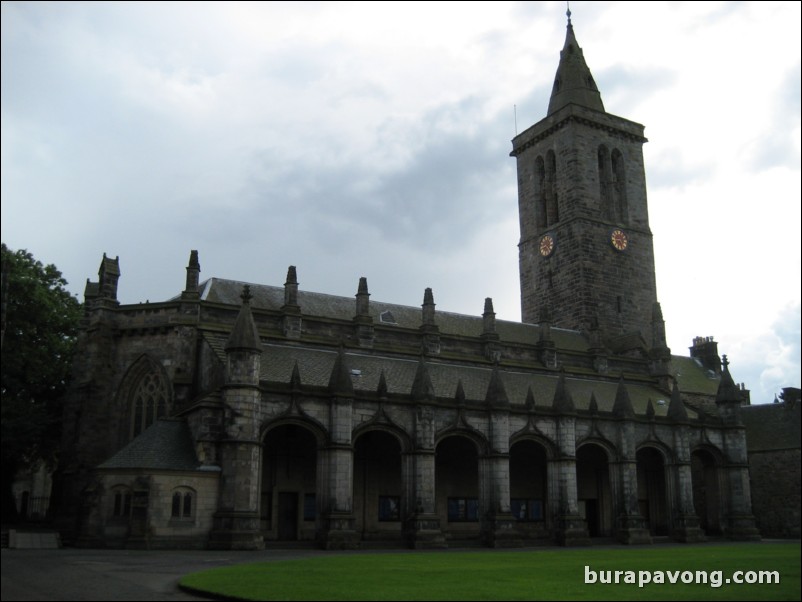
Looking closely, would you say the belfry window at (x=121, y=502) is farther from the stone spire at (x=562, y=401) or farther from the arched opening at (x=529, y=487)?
the stone spire at (x=562, y=401)

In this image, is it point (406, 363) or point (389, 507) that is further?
point (406, 363)

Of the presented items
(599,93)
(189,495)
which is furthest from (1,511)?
Answer: (599,93)

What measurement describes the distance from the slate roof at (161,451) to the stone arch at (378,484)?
8.69 meters

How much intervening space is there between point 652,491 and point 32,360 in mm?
36195

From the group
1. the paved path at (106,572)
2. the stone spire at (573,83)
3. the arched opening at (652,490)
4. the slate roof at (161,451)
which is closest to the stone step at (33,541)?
the paved path at (106,572)

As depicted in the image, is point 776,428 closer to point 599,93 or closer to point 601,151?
point 601,151

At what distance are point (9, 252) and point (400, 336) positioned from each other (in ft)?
69.9

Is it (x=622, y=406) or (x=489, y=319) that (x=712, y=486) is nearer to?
(x=622, y=406)

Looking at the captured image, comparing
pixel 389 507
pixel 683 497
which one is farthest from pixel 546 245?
pixel 389 507

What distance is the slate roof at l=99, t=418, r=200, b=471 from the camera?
102 ft

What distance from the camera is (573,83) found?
217 feet

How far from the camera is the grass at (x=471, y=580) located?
49.7 feet

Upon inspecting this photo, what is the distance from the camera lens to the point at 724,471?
158 ft

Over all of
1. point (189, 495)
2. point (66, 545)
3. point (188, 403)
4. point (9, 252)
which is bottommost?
point (66, 545)
